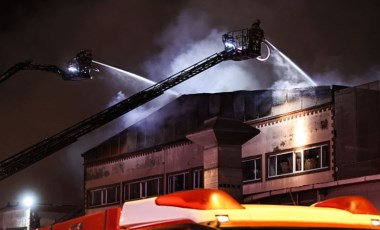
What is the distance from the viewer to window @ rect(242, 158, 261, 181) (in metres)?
26.7

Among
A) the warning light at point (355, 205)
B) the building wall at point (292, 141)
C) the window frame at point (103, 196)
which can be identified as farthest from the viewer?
the window frame at point (103, 196)

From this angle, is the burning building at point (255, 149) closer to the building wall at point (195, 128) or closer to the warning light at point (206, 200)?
the building wall at point (195, 128)

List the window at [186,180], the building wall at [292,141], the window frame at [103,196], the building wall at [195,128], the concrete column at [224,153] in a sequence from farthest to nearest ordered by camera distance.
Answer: the window frame at [103,196] < the window at [186,180] < the building wall at [195,128] < the building wall at [292,141] < the concrete column at [224,153]

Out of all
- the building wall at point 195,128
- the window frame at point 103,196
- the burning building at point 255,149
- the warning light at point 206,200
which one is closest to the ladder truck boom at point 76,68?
the burning building at point 255,149

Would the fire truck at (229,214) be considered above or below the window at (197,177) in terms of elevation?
below

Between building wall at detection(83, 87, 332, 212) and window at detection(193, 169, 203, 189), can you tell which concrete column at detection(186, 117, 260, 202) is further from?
window at detection(193, 169, 203, 189)

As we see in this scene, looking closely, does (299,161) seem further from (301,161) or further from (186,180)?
(186,180)

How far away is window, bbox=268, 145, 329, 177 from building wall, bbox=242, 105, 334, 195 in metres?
0.12

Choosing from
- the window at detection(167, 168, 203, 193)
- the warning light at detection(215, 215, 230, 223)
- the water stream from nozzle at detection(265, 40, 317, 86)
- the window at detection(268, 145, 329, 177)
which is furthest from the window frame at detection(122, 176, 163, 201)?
the warning light at detection(215, 215, 230, 223)

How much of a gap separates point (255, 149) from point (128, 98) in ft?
17.0

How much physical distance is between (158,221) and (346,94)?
17.9 m

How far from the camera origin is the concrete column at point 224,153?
53.6 ft

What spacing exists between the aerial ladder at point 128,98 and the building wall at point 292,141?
8.86ft

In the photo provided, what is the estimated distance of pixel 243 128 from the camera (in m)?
16.7
